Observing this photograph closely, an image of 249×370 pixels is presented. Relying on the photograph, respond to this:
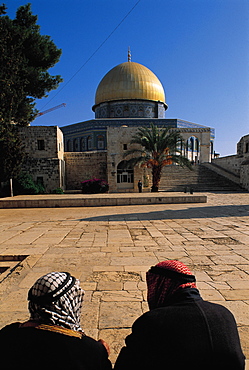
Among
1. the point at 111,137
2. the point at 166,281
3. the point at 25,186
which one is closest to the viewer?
the point at 166,281

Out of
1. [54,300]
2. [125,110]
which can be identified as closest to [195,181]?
[125,110]

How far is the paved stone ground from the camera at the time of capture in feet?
8.43

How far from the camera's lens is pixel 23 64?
16969 millimetres

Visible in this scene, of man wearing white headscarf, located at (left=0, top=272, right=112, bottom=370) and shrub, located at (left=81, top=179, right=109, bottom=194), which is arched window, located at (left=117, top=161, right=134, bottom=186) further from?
man wearing white headscarf, located at (left=0, top=272, right=112, bottom=370)

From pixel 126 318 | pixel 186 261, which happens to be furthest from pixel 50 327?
pixel 186 261

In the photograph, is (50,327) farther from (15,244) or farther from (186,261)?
(15,244)

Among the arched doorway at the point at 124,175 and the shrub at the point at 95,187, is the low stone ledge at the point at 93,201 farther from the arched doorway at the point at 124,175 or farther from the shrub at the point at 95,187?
the arched doorway at the point at 124,175

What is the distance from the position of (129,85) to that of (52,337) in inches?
1409

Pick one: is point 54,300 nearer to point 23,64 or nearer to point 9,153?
point 9,153

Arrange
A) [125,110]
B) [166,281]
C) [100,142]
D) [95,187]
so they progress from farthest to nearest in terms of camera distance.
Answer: [125,110] → [100,142] → [95,187] → [166,281]

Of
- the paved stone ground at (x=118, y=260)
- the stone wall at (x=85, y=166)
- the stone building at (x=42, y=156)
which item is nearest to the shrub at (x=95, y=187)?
the stone building at (x=42, y=156)

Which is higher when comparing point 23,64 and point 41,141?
point 23,64

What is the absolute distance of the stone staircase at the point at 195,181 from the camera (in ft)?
65.6

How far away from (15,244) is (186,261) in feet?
11.1
